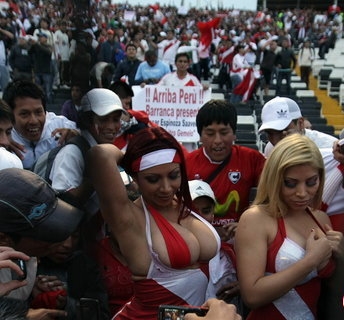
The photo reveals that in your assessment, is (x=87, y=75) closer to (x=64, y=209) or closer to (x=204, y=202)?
(x=64, y=209)

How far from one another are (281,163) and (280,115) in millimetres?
1165

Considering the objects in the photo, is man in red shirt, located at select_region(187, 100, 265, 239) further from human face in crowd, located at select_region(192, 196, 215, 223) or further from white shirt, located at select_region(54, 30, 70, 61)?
white shirt, located at select_region(54, 30, 70, 61)

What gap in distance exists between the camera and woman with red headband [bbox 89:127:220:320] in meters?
1.67

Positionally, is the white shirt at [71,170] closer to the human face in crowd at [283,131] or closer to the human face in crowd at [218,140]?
the human face in crowd at [218,140]

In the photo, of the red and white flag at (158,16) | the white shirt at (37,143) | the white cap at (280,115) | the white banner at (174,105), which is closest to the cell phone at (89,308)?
the white shirt at (37,143)

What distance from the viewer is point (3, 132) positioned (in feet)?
8.21

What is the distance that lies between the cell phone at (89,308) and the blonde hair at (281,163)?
806 mm

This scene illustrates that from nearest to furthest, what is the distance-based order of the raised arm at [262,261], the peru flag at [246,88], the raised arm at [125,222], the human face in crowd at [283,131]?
the raised arm at [125,222], the raised arm at [262,261], the human face in crowd at [283,131], the peru flag at [246,88]

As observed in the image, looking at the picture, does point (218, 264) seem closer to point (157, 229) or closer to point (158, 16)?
point (157, 229)

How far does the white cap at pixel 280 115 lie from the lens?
2.96 metres

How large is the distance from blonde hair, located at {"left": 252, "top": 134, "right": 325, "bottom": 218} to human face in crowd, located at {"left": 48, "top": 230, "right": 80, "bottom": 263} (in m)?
0.72

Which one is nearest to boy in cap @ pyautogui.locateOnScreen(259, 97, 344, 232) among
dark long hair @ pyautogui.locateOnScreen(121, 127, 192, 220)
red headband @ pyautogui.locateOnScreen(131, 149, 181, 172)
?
dark long hair @ pyautogui.locateOnScreen(121, 127, 192, 220)

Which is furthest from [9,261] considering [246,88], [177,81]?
[246,88]

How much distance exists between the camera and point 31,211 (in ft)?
4.28
